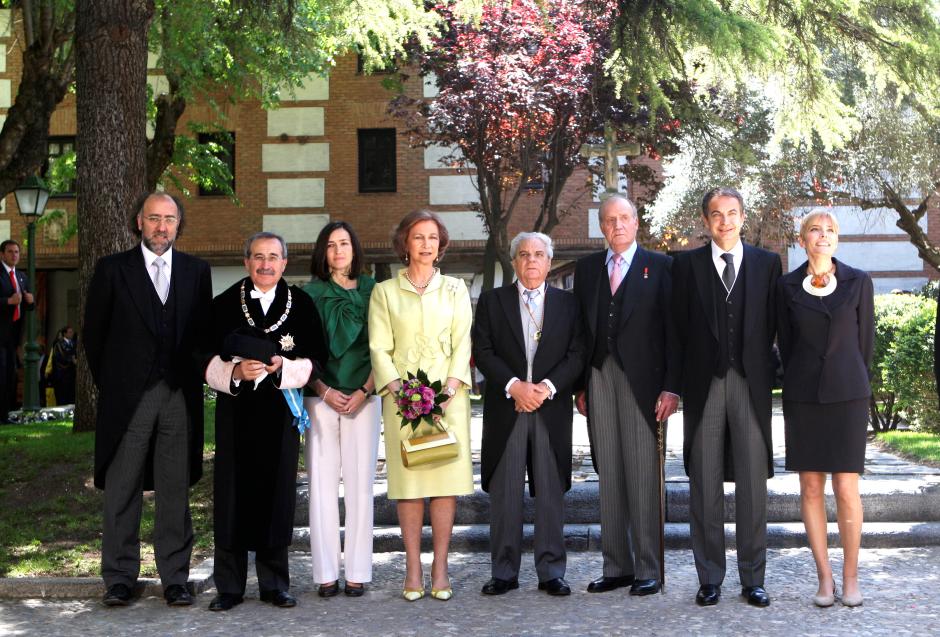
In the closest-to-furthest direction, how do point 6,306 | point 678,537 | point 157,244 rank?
point 157,244
point 678,537
point 6,306

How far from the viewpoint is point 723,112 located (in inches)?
809

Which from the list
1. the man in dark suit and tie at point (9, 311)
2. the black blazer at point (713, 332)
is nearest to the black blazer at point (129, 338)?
the black blazer at point (713, 332)

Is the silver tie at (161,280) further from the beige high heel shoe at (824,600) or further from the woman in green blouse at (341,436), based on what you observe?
the beige high heel shoe at (824,600)

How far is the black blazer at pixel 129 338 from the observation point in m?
6.23

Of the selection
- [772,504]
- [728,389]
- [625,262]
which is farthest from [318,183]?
[728,389]

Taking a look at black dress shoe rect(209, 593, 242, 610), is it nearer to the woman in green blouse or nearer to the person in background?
the woman in green blouse

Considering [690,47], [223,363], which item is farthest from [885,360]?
[223,363]

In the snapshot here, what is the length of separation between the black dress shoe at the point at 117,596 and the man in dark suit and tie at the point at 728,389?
307cm

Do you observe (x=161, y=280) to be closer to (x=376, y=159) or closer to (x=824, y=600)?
(x=824, y=600)

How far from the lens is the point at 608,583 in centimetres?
641

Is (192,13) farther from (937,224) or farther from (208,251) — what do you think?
(937,224)

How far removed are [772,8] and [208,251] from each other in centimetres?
1701

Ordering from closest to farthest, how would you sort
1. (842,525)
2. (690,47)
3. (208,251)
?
1. (842,525)
2. (690,47)
3. (208,251)

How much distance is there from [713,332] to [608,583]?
1.52 m
